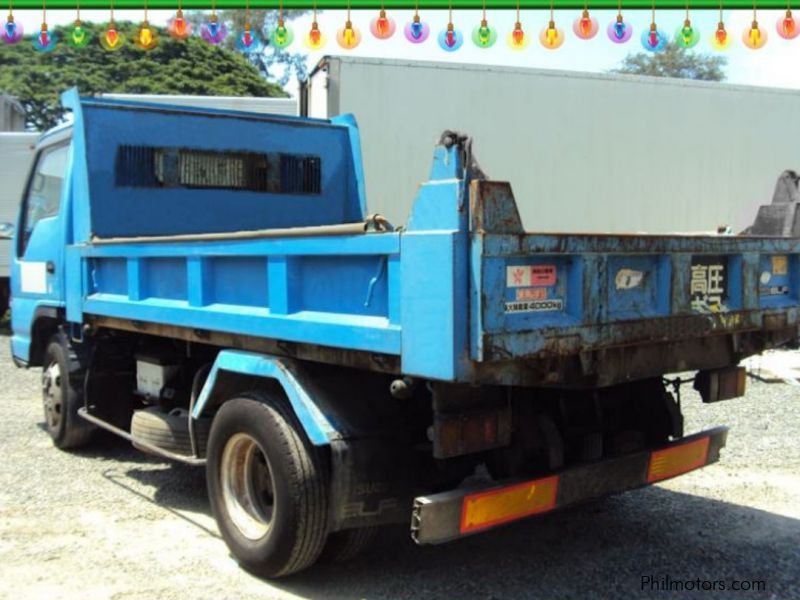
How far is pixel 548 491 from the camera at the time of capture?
3492 mm

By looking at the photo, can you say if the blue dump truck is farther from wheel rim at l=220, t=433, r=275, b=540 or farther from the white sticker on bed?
the white sticker on bed

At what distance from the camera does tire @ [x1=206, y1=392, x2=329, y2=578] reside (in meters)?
3.53

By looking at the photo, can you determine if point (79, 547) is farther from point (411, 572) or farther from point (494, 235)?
point (494, 235)

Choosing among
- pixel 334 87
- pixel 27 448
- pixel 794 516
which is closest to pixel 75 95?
pixel 27 448

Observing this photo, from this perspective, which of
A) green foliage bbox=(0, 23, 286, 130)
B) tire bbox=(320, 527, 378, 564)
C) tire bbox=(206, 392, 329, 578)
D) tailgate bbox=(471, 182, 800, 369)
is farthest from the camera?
green foliage bbox=(0, 23, 286, 130)

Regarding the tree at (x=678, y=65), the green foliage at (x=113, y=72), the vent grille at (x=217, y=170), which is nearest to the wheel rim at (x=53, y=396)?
the vent grille at (x=217, y=170)

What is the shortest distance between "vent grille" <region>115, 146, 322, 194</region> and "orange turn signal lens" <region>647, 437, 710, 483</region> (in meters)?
3.25

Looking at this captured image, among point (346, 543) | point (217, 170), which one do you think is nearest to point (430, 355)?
point (346, 543)

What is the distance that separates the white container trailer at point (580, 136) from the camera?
991 cm

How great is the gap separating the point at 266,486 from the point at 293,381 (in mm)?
718

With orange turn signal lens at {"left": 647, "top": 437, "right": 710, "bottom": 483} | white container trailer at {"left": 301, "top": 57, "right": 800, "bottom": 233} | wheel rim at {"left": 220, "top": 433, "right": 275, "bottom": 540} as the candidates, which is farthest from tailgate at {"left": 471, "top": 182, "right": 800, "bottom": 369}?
white container trailer at {"left": 301, "top": 57, "right": 800, "bottom": 233}

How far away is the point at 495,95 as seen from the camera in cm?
1058

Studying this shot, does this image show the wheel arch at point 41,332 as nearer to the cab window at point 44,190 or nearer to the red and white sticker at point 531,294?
the cab window at point 44,190

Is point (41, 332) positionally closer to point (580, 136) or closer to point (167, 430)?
point (167, 430)
